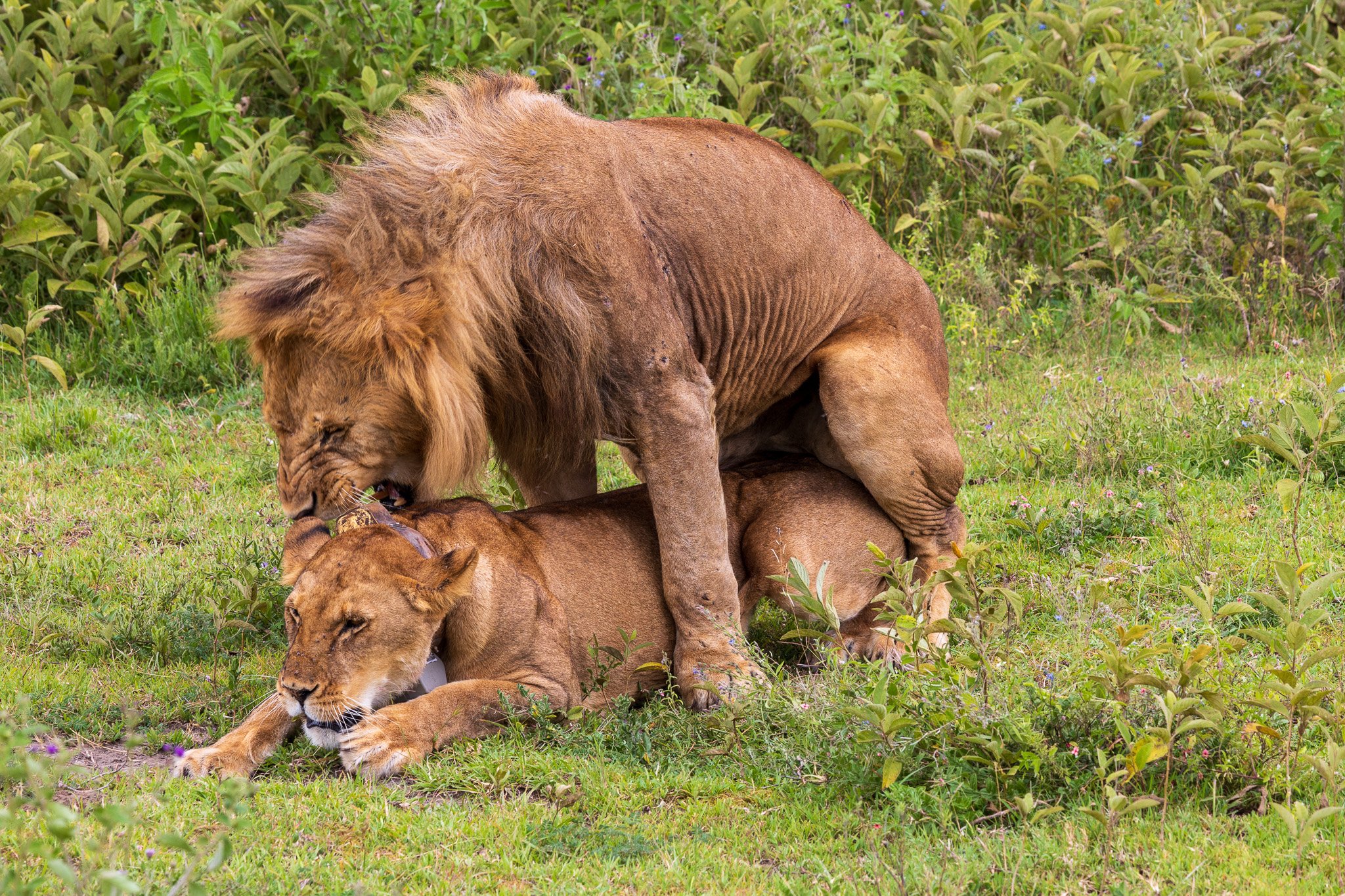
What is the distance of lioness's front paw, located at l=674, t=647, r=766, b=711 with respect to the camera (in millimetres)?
4766

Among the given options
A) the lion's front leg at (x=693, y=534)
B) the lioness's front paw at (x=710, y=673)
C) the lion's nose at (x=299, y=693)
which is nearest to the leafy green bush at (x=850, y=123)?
the lion's front leg at (x=693, y=534)

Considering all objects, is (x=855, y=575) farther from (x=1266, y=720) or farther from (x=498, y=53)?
(x=498, y=53)

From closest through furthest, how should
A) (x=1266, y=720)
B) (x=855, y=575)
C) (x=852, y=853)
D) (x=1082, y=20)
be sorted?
1. (x=852, y=853)
2. (x=1266, y=720)
3. (x=855, y=575)
4. (x=1082, y=20)

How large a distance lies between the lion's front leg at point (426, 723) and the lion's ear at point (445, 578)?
27 cm

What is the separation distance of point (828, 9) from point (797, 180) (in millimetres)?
4486

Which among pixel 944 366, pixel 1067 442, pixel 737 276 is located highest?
pixel 737 276

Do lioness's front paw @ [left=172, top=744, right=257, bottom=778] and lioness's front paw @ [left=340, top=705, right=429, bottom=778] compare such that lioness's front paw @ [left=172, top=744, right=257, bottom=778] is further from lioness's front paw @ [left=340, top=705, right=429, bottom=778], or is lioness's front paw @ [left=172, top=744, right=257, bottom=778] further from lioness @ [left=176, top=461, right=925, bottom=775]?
lioness's front paw @ [left=340, top=705, right=429, bottom=778]

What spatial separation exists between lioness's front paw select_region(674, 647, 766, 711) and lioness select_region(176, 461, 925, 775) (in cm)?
13

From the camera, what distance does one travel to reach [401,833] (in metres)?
3.71

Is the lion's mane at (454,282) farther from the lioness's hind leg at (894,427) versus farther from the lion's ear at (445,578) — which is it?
the lioness's hind leg at (894,427)

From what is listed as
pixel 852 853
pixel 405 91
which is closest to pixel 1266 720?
pixel 852 853

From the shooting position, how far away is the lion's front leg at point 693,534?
4719 millimetres

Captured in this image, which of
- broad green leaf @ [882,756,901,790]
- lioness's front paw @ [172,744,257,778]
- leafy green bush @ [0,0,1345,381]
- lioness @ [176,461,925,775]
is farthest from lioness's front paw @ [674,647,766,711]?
leafy green bush @ [0,0,1345,381]

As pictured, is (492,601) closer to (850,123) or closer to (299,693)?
(299,693)
